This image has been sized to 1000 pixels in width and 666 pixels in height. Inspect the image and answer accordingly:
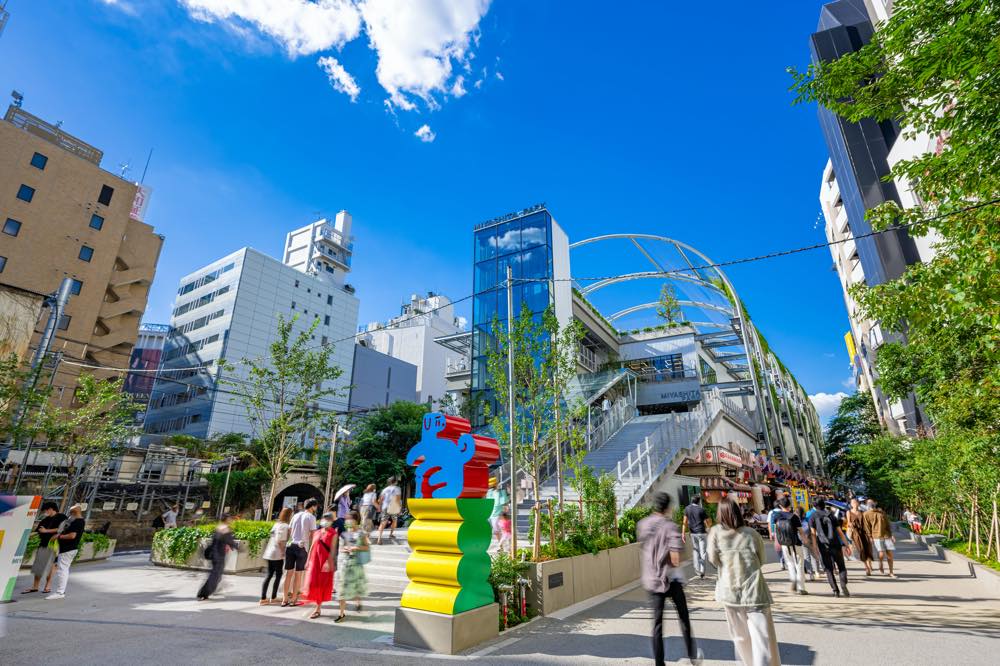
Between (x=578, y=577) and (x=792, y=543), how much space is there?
13.4ft

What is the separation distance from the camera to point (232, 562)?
11.4 m

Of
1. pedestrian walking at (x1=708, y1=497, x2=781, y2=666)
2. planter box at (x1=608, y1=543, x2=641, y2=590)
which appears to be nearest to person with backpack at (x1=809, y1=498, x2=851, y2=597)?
planter box at (x1=608, y1=543, x2=641, y2=590)

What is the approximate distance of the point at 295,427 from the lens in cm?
1423

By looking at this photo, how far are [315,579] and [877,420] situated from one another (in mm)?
60665

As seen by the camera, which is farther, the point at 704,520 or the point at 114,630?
the point at 704,520

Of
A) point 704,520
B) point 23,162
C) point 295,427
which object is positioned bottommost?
point 704,520

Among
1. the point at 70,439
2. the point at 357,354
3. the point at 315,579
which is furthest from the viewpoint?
the point at 357,354

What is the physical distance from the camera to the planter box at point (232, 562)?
11.4m

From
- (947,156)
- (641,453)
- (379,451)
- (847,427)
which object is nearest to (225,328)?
(379,451)

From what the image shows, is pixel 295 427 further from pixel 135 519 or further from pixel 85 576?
pixel 135 519

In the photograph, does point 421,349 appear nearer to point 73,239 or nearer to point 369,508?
point 73,239

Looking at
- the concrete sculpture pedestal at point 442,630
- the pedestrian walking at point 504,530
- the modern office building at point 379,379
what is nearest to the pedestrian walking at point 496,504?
the pedestrian walking at point 504,530

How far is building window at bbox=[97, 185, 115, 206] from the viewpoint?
36.2 meters

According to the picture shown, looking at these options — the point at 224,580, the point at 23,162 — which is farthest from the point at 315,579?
the point at 23,162
